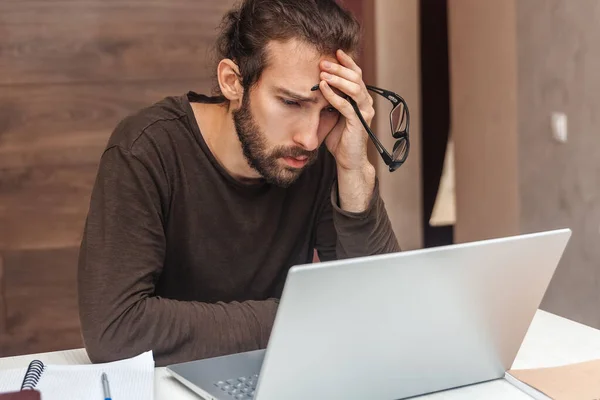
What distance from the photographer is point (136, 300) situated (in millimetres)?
1154

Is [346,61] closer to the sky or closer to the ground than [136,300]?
closer to the sky

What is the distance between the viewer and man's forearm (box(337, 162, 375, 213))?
1.42 metres

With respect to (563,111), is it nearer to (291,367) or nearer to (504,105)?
(504,105)

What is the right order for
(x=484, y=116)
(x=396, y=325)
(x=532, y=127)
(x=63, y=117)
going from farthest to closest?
1. (x=484, y=116)
2. (x=532, y=127)
3. (x=63, y=117)
4. (x=396, y=325)

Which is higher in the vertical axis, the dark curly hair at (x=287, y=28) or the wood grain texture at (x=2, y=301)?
the dark curly hair at (x=287, y=28)

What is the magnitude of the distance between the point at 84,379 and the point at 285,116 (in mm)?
579

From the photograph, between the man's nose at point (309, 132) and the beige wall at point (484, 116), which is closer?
the man's nose at point (309, 132)

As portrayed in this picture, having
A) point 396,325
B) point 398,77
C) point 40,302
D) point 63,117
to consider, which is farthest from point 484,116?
point 396,325

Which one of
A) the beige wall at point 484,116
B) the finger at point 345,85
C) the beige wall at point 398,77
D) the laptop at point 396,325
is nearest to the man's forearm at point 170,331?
the laptop at point 396,325

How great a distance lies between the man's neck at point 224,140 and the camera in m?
1.41

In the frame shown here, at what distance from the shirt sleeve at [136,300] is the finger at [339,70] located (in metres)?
0.35

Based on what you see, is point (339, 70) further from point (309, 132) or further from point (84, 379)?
point (84, 379)

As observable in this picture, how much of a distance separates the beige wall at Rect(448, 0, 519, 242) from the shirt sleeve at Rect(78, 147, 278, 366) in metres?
2.03

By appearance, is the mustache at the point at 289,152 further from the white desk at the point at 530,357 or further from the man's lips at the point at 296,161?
the white desk at the point at 530,357
